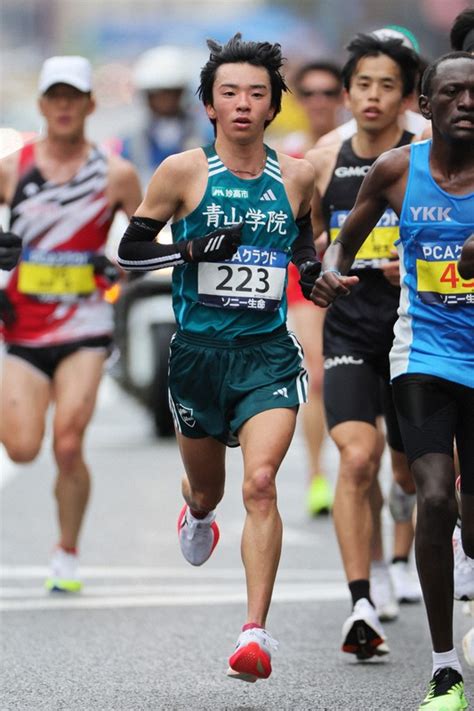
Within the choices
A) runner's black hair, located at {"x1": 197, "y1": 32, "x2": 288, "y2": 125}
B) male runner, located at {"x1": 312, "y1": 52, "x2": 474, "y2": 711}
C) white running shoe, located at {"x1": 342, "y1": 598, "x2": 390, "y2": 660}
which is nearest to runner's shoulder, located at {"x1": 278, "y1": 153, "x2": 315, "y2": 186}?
runner's black hair, located at {"x1": 197, "y1": 32, "x2": 288, "y2": 125}

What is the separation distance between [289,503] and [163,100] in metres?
3.33

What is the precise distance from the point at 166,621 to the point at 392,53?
2.68 metres

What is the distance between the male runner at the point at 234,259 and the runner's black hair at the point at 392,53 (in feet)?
4.05

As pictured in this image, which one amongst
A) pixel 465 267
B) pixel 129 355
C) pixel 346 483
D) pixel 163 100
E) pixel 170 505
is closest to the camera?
pixel 465 267

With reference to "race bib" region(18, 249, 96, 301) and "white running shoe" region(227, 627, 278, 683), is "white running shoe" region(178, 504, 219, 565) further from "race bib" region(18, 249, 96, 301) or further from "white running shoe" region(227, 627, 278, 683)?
"race bib" region(18, 249, 96, 301)

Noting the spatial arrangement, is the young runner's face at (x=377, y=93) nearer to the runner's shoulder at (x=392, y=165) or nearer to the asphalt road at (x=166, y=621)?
the runner's shoulder at (x=392, y=165)

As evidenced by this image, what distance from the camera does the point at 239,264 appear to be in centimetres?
766

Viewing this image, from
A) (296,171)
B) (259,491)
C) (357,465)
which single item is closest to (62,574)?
(357,465)

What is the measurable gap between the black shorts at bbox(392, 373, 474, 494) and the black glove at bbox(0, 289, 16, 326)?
353cm

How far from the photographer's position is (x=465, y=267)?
674 cm


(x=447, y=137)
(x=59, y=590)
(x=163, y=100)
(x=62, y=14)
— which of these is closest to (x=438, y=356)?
(x=447, y=137)

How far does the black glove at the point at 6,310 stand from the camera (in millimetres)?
10250

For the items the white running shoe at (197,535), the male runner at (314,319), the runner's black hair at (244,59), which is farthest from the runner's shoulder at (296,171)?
the male runner at (314,319)

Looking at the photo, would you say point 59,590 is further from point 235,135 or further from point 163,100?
point 163,100
